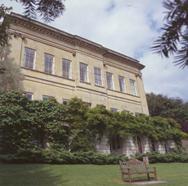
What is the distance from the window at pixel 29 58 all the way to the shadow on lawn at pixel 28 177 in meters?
11.1

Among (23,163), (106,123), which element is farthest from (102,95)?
(23,163)

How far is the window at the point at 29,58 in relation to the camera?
22953 mm

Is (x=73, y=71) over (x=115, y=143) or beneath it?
over

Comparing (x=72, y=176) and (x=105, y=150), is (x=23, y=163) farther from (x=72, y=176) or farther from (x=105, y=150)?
(x=105, y=150)

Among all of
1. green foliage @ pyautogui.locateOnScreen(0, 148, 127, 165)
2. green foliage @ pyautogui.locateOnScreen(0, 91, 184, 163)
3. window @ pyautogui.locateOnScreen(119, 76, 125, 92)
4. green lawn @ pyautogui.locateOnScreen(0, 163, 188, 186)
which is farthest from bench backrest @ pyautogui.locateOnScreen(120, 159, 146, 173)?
window @ pyautogui.locateOnScreen(119, 76, 125, 92)

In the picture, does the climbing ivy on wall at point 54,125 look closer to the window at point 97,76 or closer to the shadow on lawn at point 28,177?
the shadow on lawn at point 28,177

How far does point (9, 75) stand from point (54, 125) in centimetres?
574

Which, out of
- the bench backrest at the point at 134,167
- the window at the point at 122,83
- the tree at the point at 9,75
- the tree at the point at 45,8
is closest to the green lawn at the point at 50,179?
the bench backrest at the point at 134,167

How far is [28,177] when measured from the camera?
11.3 meters

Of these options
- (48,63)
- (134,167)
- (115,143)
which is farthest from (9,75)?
(134,167)

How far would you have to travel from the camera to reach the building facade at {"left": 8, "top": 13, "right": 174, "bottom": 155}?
74.8ft

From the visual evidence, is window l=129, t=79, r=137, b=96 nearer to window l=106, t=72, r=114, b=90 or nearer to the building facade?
the building facade

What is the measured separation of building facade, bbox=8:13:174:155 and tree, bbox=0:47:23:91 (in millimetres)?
573

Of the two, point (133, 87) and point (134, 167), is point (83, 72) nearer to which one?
point (133, 87)
